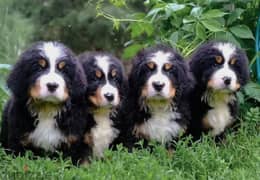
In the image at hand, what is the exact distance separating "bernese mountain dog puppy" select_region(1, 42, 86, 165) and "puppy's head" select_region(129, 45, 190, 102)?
0.58 m

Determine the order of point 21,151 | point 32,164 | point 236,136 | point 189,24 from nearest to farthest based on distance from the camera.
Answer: point 32,164
point 21,151
point 236,136
point 189,24

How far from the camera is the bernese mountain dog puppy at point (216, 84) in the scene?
19.1 feet

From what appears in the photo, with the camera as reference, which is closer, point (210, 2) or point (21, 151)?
point (21, 151)

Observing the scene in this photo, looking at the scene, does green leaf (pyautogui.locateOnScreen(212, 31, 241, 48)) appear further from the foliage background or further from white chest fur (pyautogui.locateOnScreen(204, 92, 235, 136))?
white chest fur (pyautogui.locateOnScreen(204, 92, 235, 136))

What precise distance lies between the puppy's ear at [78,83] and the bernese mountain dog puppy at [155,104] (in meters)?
0.56

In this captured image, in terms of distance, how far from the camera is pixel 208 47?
5.97 meters

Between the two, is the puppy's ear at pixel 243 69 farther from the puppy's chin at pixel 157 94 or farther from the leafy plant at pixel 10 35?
the leafy plant at pixel 10 35

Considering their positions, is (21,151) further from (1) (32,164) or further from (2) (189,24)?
(2) (189,24)

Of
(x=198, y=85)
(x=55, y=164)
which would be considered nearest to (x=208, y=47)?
(x=198, y=85)

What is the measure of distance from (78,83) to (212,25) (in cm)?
195

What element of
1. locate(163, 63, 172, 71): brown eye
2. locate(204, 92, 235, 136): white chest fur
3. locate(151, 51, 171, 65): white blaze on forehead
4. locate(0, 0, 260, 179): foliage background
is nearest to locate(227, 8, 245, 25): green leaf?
locate(0, 0, 260, 179): foliage background

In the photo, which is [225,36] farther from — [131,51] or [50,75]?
[50,75]

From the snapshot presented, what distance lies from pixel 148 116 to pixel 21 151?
112cm

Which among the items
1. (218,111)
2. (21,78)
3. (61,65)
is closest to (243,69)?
(218,111)
